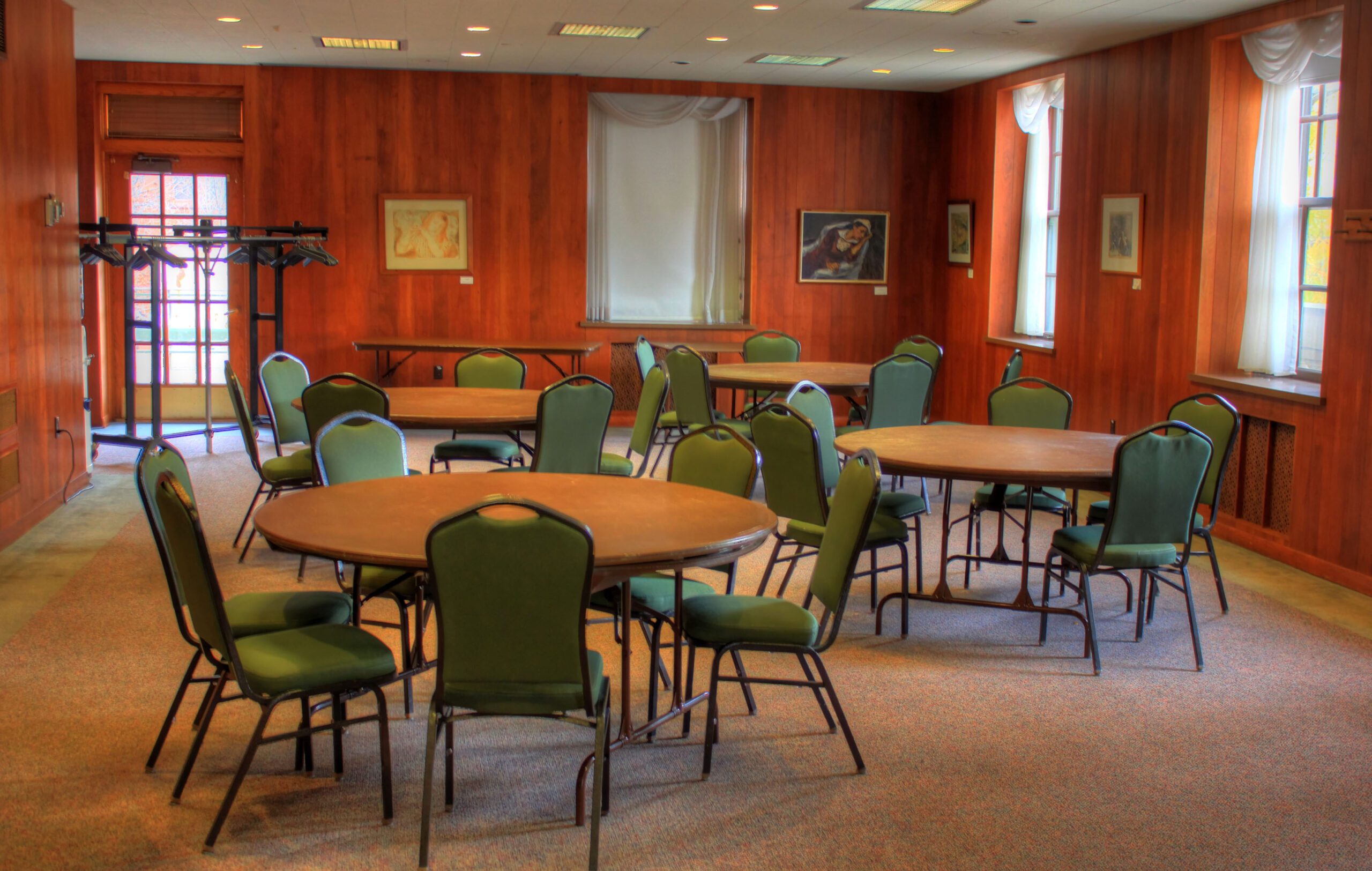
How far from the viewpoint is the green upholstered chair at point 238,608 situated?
3.28m

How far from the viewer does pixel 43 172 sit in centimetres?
665

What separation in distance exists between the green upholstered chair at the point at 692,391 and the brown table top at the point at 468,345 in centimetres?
228

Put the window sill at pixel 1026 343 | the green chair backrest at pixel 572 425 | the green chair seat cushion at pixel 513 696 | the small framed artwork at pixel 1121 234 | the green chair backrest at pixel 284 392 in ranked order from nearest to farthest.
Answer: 1. the green chair seat cushion at pixel 513 696
2. the green chair backrest at pixel 572 425
3. the green chair backrest at pixel 284 392
4. the small framed artwork at pixel 1121 234
5. the window sill at pixel 1026 343

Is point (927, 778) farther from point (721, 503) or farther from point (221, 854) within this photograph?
point (221, 854)

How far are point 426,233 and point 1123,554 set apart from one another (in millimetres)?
7115

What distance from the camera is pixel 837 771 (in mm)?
3531

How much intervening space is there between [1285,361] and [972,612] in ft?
9.55

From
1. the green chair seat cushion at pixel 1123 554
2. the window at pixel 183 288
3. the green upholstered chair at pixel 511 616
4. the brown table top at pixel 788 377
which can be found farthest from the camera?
the window at pixel 183 288

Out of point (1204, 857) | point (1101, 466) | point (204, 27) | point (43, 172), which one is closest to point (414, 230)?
point (204, 27)

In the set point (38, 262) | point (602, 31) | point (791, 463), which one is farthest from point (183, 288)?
point (791, 463)

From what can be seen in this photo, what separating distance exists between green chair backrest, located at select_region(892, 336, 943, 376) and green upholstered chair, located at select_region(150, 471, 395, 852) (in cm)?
526

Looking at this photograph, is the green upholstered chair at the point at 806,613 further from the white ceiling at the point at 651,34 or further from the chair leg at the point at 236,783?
the white ceiling at the point at 651,34

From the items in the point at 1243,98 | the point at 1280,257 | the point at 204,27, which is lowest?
the point at 1280,257

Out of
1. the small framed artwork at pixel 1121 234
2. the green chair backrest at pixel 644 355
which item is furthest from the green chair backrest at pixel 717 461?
the small framed artwork at pixel 1121 234
